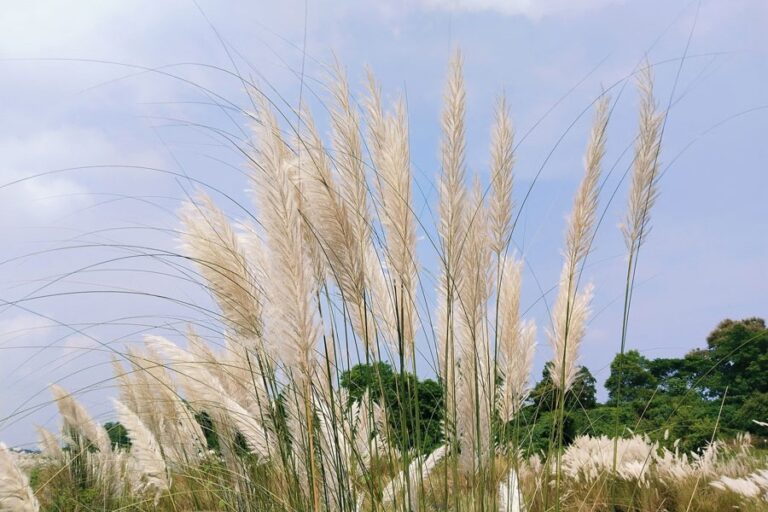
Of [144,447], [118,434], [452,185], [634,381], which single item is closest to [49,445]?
[118,434]

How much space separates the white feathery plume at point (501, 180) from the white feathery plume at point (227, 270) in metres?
1.07

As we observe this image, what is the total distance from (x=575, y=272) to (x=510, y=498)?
3.45ft

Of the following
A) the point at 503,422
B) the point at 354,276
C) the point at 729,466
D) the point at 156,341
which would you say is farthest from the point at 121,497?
the point at 729,466

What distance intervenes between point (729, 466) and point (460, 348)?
2.97m

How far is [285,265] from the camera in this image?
2.39 metres

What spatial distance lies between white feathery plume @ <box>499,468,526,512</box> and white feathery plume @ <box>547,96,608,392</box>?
475mm

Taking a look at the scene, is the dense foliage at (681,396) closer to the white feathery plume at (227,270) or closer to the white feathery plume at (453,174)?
the white feathery plume at (453,174)

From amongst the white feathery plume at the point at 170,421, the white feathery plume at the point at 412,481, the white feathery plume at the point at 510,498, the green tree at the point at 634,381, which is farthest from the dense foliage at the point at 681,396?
the white feathery plume at the point at 412,481

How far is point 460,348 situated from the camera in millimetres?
3193

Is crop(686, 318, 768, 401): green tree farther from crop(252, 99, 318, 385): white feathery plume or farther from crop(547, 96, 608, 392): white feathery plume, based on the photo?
crop(252, 99, 318, 385): white feathery plume

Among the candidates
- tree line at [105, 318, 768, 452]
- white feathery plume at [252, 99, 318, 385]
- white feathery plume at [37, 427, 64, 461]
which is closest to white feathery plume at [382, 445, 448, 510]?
white feathery plume at [252, 99, 318, 385]

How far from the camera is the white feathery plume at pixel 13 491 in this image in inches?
143

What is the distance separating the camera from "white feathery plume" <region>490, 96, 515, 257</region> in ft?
10.4

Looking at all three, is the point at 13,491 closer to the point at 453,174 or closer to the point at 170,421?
the point at 170,421
